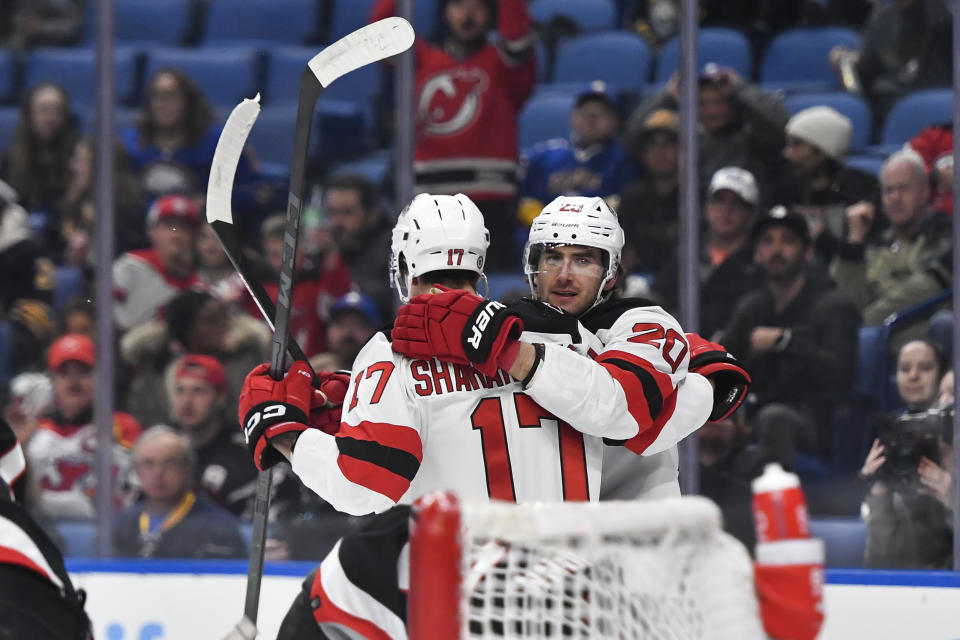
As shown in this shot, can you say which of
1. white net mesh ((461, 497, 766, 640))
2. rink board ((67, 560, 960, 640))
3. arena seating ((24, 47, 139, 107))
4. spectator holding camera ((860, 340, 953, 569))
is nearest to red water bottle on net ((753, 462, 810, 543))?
white net mesh ((461, 497, 766, 640))

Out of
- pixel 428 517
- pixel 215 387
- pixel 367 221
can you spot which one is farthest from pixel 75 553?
pixel 428 517

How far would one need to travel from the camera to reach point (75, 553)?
381 centimetres

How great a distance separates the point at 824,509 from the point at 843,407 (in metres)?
0.26

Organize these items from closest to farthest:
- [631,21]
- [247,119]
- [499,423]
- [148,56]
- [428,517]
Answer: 1. [428,517]
2. [499,423]
3. [247,119]
4. [631,21]
5. [148,56]

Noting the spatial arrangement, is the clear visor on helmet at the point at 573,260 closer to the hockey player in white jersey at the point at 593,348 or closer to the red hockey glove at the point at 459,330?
the hockey player in white jersey at the point at 593,348

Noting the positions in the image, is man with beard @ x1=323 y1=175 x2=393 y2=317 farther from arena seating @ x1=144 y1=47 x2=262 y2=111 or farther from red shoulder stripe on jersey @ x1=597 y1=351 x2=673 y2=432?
red shoulder stripe on jersey @ x1=597 y1=351 x2=673 y2=432

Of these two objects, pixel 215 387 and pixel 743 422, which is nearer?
pixel 743 422

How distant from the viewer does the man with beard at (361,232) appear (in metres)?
3.81

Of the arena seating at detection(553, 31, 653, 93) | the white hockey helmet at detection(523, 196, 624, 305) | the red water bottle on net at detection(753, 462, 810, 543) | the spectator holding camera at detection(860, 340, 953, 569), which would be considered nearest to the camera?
the red water bottle on net at detection(753, 462, 810, 543)

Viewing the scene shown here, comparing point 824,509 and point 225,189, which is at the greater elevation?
point 225,189

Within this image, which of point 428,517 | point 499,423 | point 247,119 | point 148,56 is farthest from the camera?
point 148,56

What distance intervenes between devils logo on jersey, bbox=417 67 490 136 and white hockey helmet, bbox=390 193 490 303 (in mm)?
1622

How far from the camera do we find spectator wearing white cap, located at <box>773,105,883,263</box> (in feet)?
11.5

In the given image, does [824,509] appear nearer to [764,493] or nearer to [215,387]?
[215,387]
